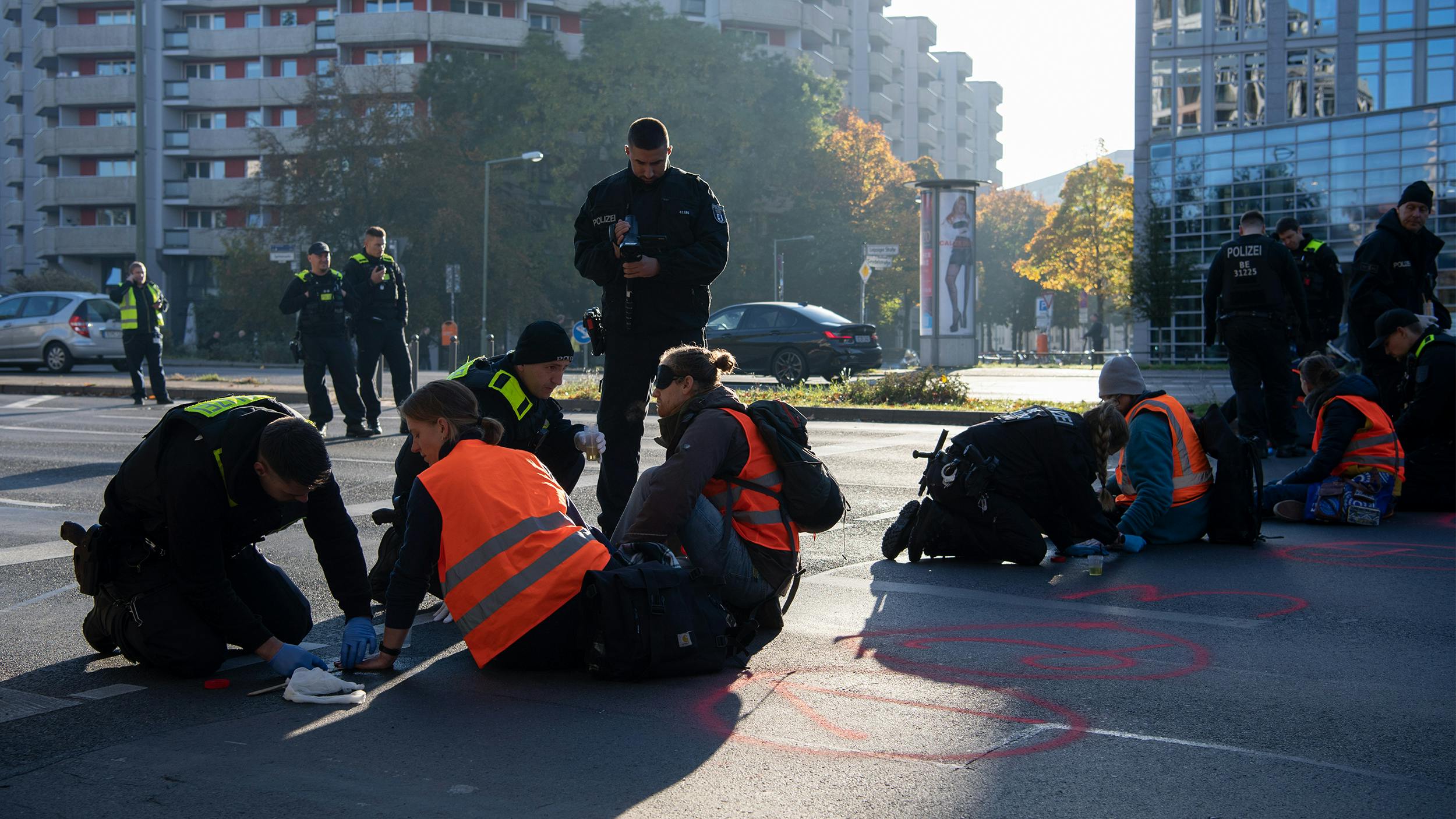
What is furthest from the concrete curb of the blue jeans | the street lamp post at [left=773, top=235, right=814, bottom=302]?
the street lamp post at [left=773, top=235, right=814, bottom=302]

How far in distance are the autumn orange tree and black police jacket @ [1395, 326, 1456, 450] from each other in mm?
47504

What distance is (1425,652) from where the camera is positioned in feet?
17.4

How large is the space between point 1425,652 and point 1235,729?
1.55 m

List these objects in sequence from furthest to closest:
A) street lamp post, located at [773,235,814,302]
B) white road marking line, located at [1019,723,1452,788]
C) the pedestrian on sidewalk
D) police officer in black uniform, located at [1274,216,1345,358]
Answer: street lamp post, located at [773,235,814,302] → the pedestrian on sidewalk → police officer in black uniform, located at [1274,216,1345,358] → white road marking line, located at [1019,723,1452,788]

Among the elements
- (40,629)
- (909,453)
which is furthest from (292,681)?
(909,453)

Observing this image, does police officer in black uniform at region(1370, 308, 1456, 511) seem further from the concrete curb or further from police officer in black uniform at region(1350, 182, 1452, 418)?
the concrete curb

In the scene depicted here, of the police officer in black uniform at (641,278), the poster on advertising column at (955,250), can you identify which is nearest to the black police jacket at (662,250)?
the police officer in black uniform at (641,278)

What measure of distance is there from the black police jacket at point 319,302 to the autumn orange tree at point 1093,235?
45.6 m

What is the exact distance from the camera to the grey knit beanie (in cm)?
755

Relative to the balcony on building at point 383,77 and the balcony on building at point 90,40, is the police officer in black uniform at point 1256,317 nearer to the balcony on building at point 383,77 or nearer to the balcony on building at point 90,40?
the balcony on building at point 383,77

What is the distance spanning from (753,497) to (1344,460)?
4.96 m

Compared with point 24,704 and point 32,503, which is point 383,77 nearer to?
point 32,503

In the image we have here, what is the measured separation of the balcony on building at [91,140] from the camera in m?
71.9

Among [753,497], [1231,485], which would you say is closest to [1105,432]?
[1231,485]
